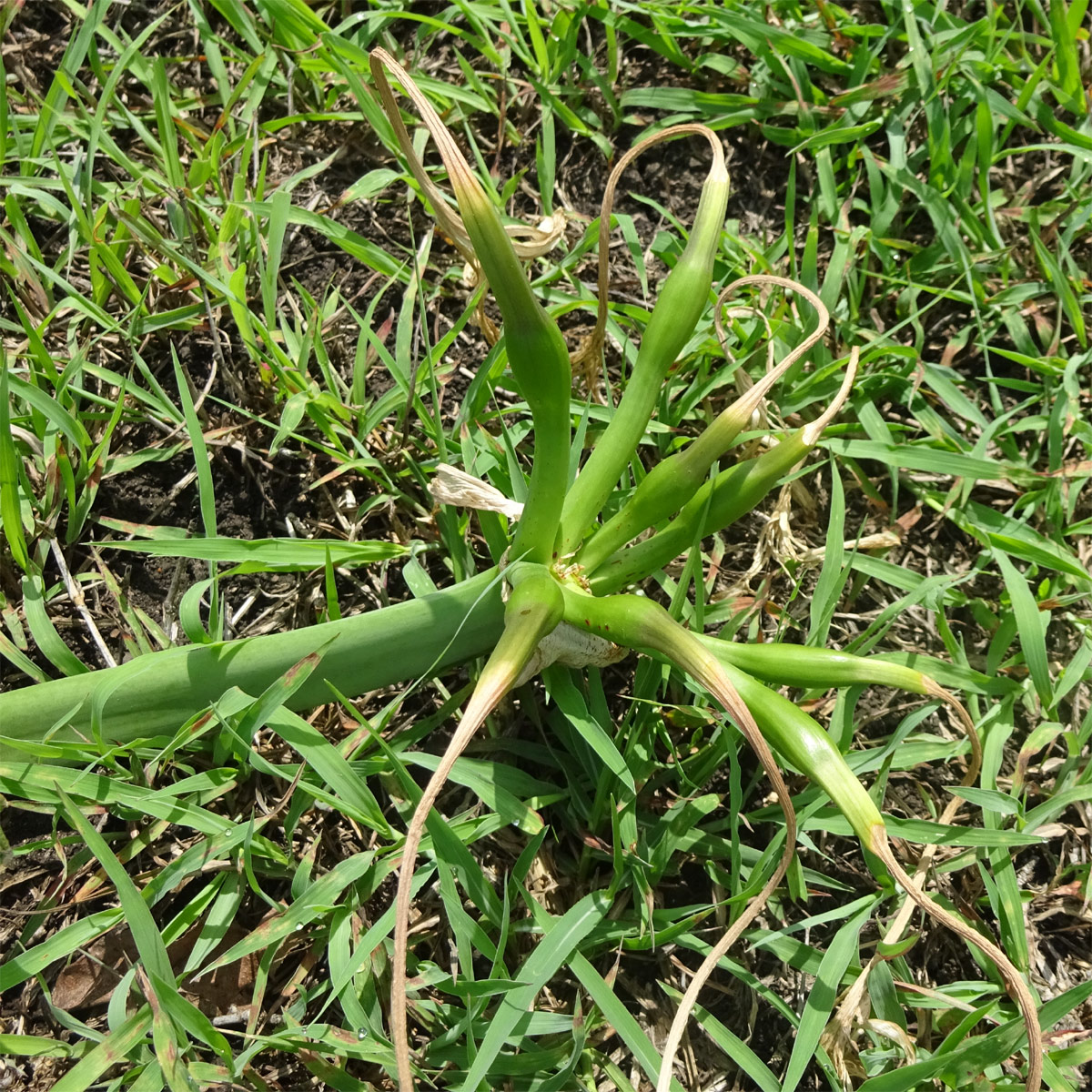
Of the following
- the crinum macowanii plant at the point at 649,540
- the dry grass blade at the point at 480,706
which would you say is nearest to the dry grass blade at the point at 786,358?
the crinum macowanii plant at the point at 649,540

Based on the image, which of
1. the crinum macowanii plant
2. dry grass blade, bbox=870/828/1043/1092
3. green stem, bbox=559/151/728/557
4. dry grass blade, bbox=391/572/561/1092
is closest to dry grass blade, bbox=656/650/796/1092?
the crinum macowanii plant

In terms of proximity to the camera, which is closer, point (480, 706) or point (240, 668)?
point (480, 706)

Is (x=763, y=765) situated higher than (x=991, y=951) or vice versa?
(x=763, y=765)

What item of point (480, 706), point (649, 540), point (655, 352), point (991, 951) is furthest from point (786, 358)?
point (991, 951)

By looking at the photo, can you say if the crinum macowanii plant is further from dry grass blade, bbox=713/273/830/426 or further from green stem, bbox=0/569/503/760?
green stem, bbox=0/569/503/760

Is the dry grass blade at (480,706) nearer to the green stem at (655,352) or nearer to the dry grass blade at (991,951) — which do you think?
the green stem at (655,352)

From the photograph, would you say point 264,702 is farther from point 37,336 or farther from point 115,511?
point 37,336

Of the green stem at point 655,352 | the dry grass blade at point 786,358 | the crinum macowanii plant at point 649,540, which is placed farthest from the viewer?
the green stem at point 655,352

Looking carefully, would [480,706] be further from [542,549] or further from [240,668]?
[240,668]

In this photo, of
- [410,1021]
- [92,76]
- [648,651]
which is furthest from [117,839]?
[92,76]
